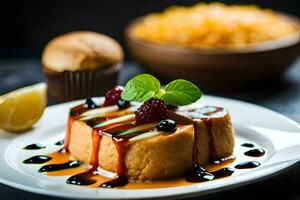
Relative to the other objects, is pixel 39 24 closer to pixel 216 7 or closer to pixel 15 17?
pixel 15 17

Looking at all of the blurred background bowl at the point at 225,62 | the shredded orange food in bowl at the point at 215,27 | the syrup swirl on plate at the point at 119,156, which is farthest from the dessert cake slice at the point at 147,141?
the shredded orange food in bowl at the point at 215,27

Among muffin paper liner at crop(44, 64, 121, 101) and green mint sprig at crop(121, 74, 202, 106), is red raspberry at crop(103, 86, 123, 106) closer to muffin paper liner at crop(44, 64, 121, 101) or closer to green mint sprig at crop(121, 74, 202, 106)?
green mint sprig at crop(121, 74, 202, 106)

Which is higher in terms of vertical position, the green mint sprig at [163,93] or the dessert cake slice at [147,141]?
the green mint sprig at [163,93]

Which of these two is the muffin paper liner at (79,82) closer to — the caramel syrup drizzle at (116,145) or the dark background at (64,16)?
the caramel syrup drizzle at (116,145)

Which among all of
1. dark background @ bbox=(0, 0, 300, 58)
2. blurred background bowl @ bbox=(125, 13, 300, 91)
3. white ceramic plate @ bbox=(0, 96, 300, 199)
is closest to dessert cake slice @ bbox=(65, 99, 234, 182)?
white ceramic plate @ bbox=(0, 96, 300, 199)

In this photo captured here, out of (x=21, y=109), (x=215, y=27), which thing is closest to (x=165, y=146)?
(x=21, y=109)

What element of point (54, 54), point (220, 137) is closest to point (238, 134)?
point (220, 137)

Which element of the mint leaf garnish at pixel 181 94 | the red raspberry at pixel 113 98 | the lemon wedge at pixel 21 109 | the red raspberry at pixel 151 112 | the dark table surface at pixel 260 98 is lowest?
the dark table surface at pixel 260 98
